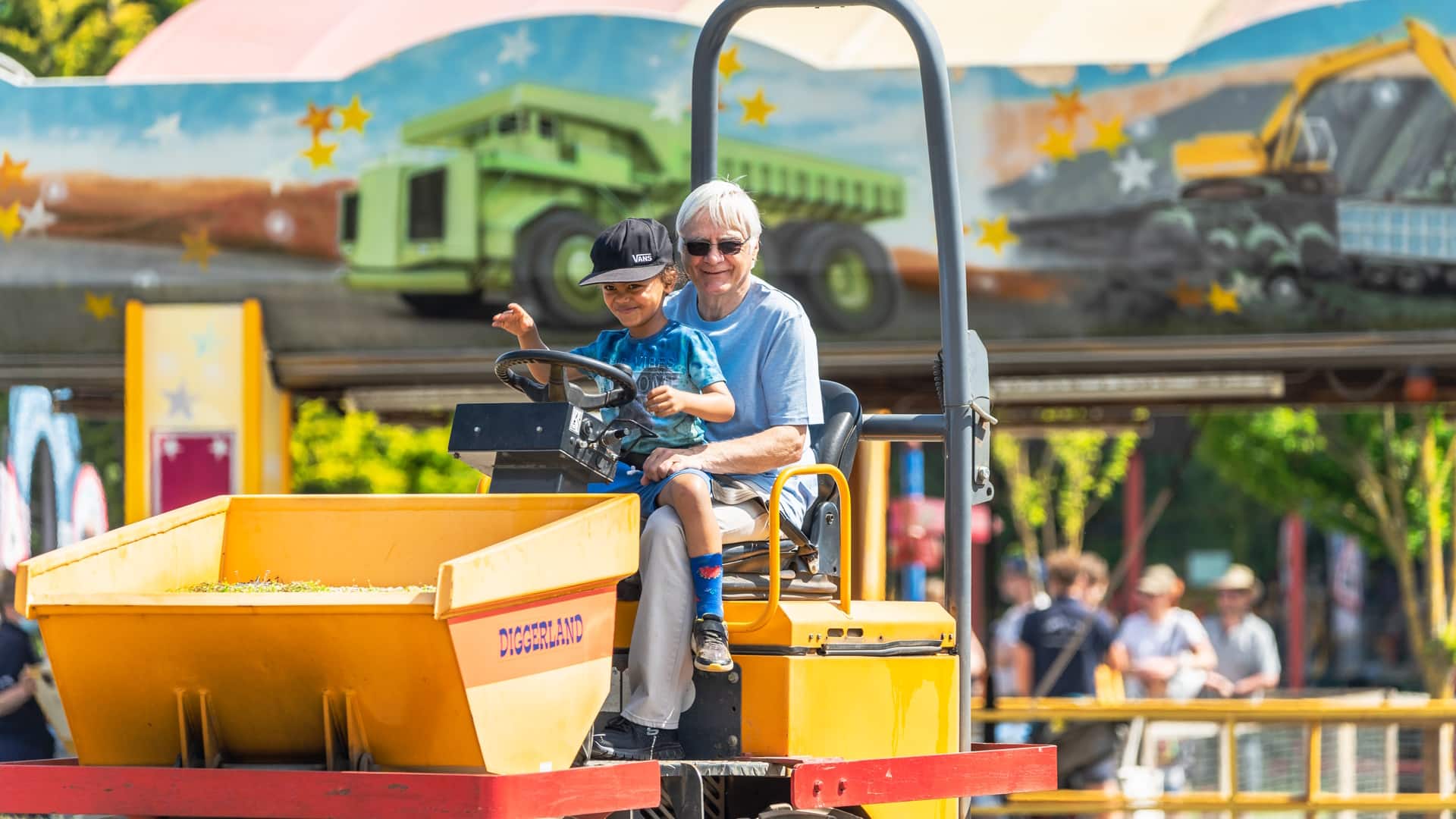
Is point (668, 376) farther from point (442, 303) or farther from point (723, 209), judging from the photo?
point (442, 303)

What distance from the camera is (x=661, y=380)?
17.8 ft

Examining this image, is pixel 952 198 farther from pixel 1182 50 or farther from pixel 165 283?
pixel 165 283

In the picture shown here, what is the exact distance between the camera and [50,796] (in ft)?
15.3

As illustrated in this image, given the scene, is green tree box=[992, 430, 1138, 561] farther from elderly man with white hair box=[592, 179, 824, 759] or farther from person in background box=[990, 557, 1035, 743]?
elderly man with white hair box=[592, 179, 824, 759]

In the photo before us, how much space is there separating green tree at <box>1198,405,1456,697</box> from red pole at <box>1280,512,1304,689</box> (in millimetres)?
10313

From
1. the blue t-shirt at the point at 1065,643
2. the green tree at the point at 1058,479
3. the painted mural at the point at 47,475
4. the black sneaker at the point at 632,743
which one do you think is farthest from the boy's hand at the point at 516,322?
the green tree at the point at 1058,479

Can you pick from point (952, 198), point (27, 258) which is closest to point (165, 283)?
point (27, 258)

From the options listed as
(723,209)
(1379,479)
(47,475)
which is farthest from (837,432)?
(1379,479)

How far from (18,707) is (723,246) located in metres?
5.71

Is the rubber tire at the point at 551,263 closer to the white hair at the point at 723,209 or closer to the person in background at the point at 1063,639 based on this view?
the person in background at the point at 1063,639

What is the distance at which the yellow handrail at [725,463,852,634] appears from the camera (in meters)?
5.30

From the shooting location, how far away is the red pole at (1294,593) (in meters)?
39.4

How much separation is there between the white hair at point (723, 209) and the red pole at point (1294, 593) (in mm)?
34841

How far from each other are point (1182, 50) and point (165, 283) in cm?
→ 636
